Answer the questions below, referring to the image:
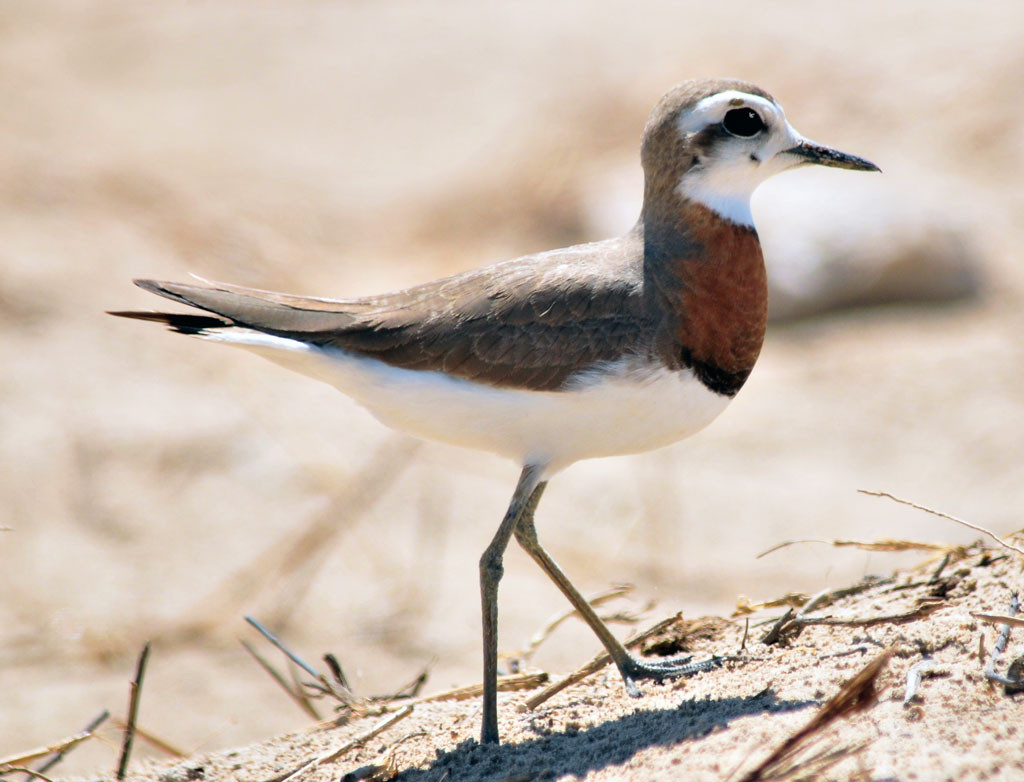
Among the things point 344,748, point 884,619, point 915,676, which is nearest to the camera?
point 915,676

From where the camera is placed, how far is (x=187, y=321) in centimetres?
450

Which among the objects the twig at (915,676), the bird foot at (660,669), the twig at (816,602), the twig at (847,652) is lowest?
the twig at (915,676)

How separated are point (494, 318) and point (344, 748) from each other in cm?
162

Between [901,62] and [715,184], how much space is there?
9.27m

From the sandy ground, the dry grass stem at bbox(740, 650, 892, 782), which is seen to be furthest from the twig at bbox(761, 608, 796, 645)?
the dry grass stem at bbox(740, 650, 892, 782)

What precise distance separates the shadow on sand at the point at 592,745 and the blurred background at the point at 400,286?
9.14 ft

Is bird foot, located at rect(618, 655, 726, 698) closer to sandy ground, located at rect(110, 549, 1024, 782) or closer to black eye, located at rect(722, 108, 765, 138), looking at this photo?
sandy ground, located at rect(110, 549, 1024, 782)

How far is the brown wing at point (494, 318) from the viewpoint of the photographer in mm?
4254

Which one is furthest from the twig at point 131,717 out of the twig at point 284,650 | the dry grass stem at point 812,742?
the dry grass stem at point 812,742

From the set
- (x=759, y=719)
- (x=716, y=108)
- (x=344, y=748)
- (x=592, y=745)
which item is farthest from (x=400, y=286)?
(x=759, y=719)

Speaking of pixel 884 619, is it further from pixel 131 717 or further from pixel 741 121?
pixel 131 717

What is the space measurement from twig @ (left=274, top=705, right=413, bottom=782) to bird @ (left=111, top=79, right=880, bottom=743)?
0.39 m

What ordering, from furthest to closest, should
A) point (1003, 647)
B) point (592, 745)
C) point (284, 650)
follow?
point (284, 650)
point (592, 745)
point (1003, 647)

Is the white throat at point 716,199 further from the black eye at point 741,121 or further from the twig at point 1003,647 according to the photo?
the twig at point 1003,647
